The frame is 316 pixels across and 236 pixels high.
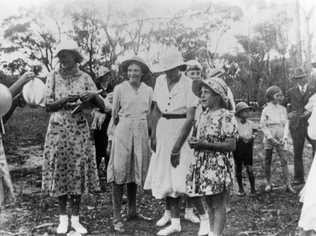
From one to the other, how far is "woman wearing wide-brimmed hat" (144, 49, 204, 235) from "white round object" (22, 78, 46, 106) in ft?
3.28

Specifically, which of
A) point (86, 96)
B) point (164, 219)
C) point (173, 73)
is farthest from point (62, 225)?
point (173, 73)

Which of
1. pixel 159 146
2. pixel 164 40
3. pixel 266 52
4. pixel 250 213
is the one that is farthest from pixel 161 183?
pixel 266 52

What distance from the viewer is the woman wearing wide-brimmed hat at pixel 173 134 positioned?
3771mm

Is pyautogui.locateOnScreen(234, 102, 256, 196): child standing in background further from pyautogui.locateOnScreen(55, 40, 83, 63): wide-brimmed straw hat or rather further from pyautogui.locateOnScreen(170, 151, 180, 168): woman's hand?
pyautogui.locateOnScreen(55, 40, 83, 63): wide-brimmed straw hat

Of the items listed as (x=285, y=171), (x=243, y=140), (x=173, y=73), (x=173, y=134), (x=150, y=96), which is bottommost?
(x=285, y=171)

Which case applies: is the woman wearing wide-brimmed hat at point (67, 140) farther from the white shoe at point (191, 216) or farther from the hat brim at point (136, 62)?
the white shoe at point (191, 216)

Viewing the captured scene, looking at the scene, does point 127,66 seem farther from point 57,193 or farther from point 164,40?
point 57,193

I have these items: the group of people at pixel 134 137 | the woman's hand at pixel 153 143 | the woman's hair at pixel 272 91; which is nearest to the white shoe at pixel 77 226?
the group of people at pixel 134 137

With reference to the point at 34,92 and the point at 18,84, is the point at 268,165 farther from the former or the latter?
the point at 18,84

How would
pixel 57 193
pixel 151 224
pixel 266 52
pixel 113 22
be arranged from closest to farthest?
pixel 57 193 < pixel 151 224 < pixel 113 22 < pixel 266 52

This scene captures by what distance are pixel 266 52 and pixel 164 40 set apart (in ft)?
3.60

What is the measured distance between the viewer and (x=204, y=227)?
369 cm

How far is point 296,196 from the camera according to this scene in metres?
4.53

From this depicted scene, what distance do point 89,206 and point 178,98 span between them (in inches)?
57.6
